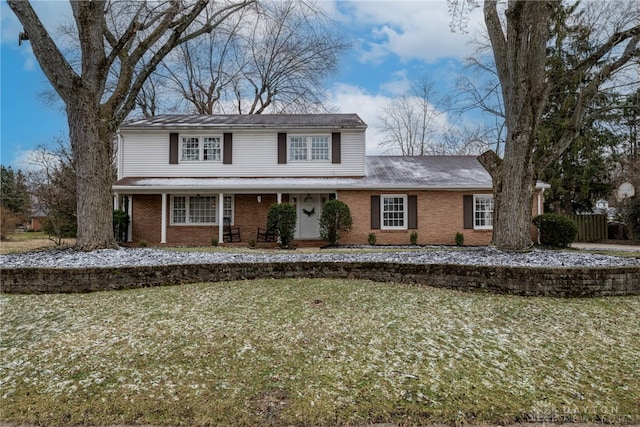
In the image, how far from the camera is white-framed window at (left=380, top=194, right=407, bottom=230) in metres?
16.0

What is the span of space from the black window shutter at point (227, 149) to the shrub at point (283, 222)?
4.27 m

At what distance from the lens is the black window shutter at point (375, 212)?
15901 mm

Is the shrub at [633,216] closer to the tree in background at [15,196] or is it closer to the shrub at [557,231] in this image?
the shrub at [557,231]

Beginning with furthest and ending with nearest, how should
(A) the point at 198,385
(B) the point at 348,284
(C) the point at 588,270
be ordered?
(B) the point at 348,284
(C) the point at 588,270
(A) the point at 198,385

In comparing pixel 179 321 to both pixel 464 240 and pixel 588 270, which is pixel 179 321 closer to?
pixel 588 270

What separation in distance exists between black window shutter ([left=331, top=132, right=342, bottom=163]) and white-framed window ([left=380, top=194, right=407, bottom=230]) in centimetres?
282

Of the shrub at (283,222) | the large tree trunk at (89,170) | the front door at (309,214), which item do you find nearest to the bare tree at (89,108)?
the large tree trunk at (89,170)

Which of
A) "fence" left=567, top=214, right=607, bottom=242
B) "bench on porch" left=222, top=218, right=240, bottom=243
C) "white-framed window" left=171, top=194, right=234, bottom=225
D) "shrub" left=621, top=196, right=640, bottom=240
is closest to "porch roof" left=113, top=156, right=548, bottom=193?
"white-framed window" left=171, top=194, right=234, bottom=225

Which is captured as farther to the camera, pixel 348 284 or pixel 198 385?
pixel 348 284

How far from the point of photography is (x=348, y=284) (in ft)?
22.0

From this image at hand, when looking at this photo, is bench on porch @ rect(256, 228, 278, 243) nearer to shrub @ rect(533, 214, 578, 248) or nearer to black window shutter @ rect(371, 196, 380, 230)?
black window shutter @ rect(371, 196, 380, 230)

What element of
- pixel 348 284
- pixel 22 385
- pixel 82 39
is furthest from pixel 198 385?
pixel 82 39

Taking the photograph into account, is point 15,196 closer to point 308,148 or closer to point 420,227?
point 308,148

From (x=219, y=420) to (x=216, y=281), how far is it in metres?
4.41
